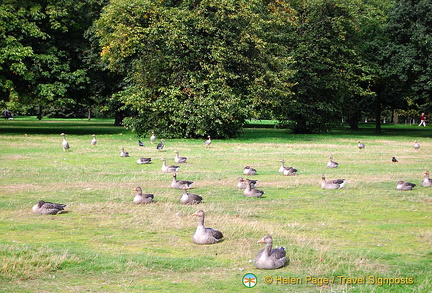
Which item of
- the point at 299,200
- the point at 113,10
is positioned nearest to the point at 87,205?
the point at 299,200

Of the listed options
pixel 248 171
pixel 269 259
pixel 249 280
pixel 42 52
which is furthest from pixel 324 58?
pixel 249 280

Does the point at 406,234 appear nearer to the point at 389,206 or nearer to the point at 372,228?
the point at 372,228

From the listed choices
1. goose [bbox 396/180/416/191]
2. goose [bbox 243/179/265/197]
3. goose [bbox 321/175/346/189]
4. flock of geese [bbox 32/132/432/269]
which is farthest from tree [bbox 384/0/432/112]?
goose [bbox 243/179/265/197]

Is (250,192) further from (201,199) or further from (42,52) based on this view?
(42,52)

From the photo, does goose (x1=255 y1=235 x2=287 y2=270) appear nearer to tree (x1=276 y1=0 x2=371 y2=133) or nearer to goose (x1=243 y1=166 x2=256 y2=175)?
goose (x1=243 y1=166 x2=256 y2=175)

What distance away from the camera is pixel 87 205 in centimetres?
1484

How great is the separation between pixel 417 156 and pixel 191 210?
19930 mm

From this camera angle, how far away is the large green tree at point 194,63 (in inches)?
1628

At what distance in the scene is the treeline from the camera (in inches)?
1654

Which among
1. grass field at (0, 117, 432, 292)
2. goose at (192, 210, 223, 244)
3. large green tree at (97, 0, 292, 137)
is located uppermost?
large green tree at (97, 0, 292, 137)

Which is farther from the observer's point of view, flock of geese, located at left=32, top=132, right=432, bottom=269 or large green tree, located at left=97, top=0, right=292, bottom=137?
large green tree, located at left=97, top=0, right=292, bottom=137

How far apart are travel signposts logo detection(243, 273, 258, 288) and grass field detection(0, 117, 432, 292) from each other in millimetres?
174

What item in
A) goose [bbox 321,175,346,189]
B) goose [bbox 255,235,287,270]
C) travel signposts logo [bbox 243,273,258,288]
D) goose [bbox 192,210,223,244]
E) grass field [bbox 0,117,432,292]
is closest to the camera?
travel signposts logo [bbox 243,273,258,288]

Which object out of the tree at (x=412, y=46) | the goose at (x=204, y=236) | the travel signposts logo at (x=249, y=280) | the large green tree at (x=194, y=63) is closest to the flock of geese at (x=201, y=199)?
the goose at (x=204, y=236)
